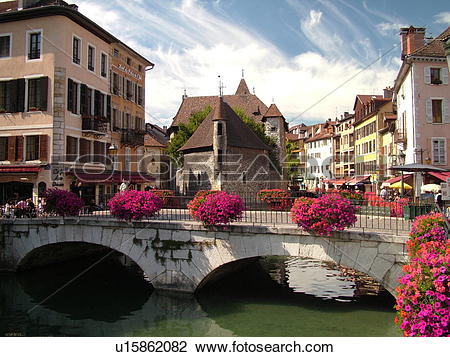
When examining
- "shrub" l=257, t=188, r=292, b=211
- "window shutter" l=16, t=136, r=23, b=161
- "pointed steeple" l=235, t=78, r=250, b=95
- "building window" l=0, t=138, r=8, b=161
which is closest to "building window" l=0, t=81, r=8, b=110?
"building window" l=0, t=138, r=8, b=161

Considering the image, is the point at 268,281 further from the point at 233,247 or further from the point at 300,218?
the point at 300,218

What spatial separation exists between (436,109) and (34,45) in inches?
887

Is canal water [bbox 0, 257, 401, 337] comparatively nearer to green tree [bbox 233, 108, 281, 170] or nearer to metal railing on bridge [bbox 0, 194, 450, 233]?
metal railing on bridge [bbox 0, 194, 450, 233]

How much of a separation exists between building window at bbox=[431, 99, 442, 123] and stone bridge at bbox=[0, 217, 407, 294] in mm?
16179

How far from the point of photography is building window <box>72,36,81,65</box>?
70.4 feet

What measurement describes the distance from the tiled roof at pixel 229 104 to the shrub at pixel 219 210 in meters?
40.2

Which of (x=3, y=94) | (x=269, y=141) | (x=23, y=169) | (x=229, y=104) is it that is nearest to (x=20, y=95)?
(x=3, y=94)

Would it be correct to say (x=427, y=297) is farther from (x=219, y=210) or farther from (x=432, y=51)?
(x=432, y=51)

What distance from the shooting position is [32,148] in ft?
68.1

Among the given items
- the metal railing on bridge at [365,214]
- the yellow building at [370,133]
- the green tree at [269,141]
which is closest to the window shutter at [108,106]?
the metal railing on bridge at [365,214]

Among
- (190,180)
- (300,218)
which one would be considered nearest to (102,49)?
(190,180)

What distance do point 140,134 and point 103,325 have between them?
794 inches

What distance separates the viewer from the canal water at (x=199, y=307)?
977 centimetres

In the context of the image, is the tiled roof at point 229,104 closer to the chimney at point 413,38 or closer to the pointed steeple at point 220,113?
the pointed steeple at point 220,113
